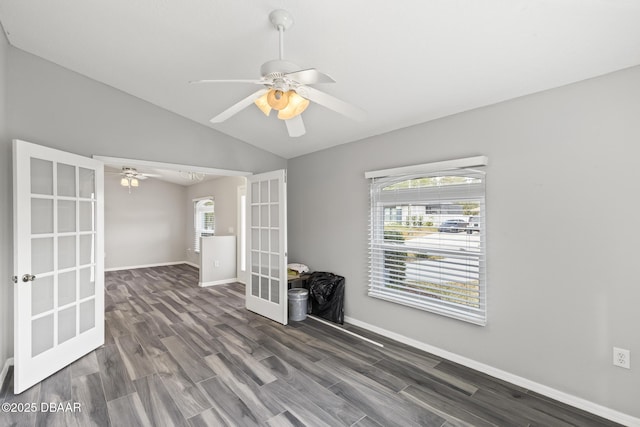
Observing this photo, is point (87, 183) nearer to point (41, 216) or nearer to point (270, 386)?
point (41, 216)

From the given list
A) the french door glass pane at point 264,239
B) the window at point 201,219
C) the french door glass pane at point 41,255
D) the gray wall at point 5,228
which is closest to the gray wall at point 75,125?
the gray wall at point 5,228

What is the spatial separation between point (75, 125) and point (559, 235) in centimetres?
446

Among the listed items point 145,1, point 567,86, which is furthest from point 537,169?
point 145,1

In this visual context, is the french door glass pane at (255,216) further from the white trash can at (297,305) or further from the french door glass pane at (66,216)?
the french door glass pane at (66,216)

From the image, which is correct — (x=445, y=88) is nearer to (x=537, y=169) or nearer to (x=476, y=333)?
(x=537, y=169)

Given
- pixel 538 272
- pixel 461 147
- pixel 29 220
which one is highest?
pixel 461 147

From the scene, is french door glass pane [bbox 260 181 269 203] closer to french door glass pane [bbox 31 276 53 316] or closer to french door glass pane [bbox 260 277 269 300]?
french door glass pane [bbox 260 277 269 300]

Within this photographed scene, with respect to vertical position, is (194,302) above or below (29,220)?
below

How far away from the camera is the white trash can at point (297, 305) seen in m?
3.89

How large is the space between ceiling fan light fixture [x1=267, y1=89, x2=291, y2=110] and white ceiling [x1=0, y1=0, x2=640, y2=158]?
547 mm

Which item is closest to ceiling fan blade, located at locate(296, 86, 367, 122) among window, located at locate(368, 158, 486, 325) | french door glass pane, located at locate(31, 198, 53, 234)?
window, located at locate(368, 158, 486, 325)

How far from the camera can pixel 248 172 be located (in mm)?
4320

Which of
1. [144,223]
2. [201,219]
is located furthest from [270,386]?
[144,223]

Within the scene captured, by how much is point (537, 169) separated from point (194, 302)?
478 cm
